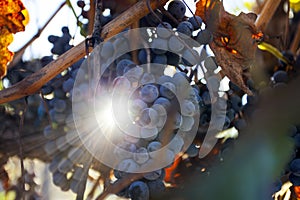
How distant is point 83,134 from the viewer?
0.81m

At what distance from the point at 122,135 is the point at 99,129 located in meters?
0.05

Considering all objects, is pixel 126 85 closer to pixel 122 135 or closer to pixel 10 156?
pixel 122 135

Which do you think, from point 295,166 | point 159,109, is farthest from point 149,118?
point 295,166

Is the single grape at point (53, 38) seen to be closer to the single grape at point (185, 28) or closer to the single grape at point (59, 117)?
the single grape at point (59, 117)

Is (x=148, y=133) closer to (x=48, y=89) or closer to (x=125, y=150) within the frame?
(x=125, y=150)

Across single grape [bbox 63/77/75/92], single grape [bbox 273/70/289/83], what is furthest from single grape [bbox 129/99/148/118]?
single grape [bbox 273/70/289/83]

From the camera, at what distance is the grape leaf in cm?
81

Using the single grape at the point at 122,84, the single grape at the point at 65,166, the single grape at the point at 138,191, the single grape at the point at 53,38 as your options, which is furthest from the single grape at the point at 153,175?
the single grape at the point at 53,38

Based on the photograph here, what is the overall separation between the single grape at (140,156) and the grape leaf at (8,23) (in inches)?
11.1

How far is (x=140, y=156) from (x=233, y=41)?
21cm

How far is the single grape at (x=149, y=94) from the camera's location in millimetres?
696

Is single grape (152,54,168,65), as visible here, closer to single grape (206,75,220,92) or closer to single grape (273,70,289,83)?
single grape (206,75,220,92)

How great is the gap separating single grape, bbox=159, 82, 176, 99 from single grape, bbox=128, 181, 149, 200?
0.13m

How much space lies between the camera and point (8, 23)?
32.3 inches
